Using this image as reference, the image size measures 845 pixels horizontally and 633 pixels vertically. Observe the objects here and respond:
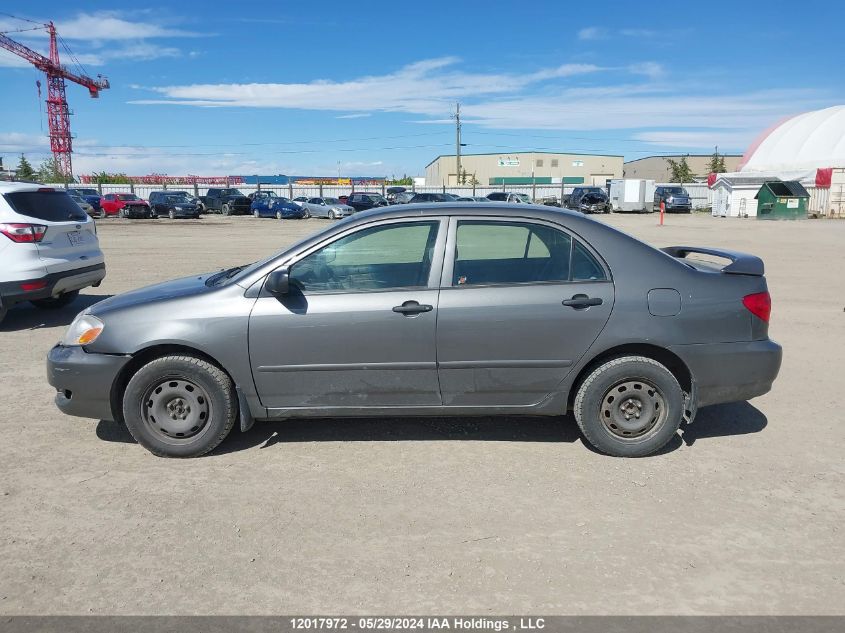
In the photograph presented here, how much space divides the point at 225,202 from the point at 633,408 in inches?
1854

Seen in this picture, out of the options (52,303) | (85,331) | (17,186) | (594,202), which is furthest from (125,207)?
(85,331)

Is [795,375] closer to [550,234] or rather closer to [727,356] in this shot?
[727,356]

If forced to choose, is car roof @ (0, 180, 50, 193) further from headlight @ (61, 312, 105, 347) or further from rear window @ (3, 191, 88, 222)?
headlight @ (61, 312, 105, 347)

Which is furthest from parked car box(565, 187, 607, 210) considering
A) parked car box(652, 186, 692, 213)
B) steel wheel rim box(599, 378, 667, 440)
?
steel wheel rim box(599, 378, 667, 440)

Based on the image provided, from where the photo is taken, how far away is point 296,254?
4383 millimetres

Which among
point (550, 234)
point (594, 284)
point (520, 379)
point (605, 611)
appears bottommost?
point (605, 611)

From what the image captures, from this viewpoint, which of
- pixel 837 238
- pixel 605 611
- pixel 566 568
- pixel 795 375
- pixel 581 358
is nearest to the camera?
pixel 605 611

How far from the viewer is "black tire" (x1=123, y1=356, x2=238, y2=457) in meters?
4.30

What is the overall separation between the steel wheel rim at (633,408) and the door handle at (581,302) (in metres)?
0.55

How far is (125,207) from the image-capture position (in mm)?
42031

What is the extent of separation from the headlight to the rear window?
436 cm

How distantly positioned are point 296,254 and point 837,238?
24.1 meters

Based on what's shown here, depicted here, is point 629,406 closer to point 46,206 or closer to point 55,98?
point 46,206

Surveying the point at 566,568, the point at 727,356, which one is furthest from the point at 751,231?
the point at 566,568
